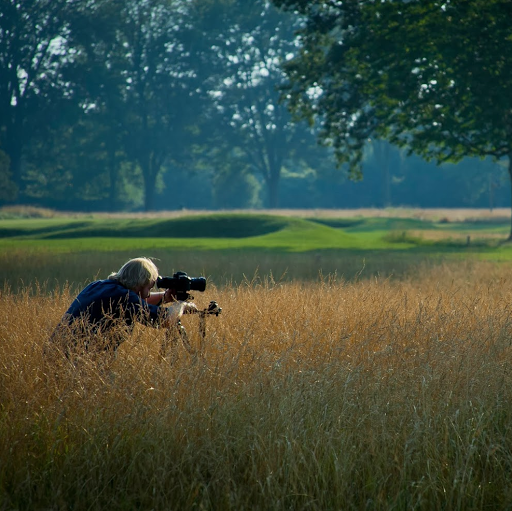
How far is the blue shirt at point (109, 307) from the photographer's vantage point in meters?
5.53

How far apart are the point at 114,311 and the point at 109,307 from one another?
13 centimetres

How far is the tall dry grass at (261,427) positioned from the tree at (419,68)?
1689 cm

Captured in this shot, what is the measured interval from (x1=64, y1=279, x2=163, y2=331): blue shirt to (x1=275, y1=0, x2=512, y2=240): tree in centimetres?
1830

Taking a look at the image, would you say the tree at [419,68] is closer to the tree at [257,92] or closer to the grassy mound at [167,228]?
the grassy mound at [167,228]

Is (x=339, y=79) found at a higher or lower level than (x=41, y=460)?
higher

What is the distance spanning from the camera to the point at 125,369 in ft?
18.3

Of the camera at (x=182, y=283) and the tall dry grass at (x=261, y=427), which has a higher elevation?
the camera at (x=182, y=283)

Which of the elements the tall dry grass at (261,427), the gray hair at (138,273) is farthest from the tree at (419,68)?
the gray hair at (138,273)

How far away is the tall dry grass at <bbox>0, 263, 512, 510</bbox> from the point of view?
4.36 metres

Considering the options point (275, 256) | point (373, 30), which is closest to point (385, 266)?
point (275, 256)

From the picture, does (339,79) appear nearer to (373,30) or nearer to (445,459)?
(373,30)

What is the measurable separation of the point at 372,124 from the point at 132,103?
36.8 metres

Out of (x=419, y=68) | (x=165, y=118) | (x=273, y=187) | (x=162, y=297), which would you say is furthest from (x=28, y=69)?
(x=162, y=297)

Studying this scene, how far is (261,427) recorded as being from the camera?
15.9ft
